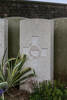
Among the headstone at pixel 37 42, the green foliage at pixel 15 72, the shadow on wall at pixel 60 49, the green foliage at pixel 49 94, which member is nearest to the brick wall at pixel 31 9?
the shadow on wall at pixel 60 49

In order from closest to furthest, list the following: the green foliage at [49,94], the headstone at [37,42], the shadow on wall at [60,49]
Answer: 1. the green foliage at [49,94]
2. the headstone at [37,42]
3. the shadow on wall at [60,49]

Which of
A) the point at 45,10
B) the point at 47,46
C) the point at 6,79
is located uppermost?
the point at 45,10

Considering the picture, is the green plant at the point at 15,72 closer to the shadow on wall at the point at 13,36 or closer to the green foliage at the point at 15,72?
the green foliage at the point at 15,72

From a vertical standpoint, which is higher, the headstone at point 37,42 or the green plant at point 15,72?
the headstone at point 37,42

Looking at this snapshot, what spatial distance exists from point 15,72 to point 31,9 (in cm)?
296

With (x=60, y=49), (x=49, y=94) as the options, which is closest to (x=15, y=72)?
(x=49, y=94)

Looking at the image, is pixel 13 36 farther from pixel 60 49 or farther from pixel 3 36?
pixel 60 49

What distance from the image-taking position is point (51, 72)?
252cm

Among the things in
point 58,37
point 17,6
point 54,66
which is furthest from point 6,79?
point 17,6

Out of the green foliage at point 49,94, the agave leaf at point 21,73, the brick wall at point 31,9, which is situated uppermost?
the brick wall at point 31,9

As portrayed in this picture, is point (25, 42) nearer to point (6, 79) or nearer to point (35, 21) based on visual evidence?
point (35, 21)

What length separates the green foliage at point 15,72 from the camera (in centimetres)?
215

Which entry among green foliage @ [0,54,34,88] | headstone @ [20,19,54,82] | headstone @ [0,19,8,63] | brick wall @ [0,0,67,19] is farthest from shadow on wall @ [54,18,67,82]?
brick wall @ [0,0,67,19]

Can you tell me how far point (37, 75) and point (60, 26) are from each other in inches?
36.5
